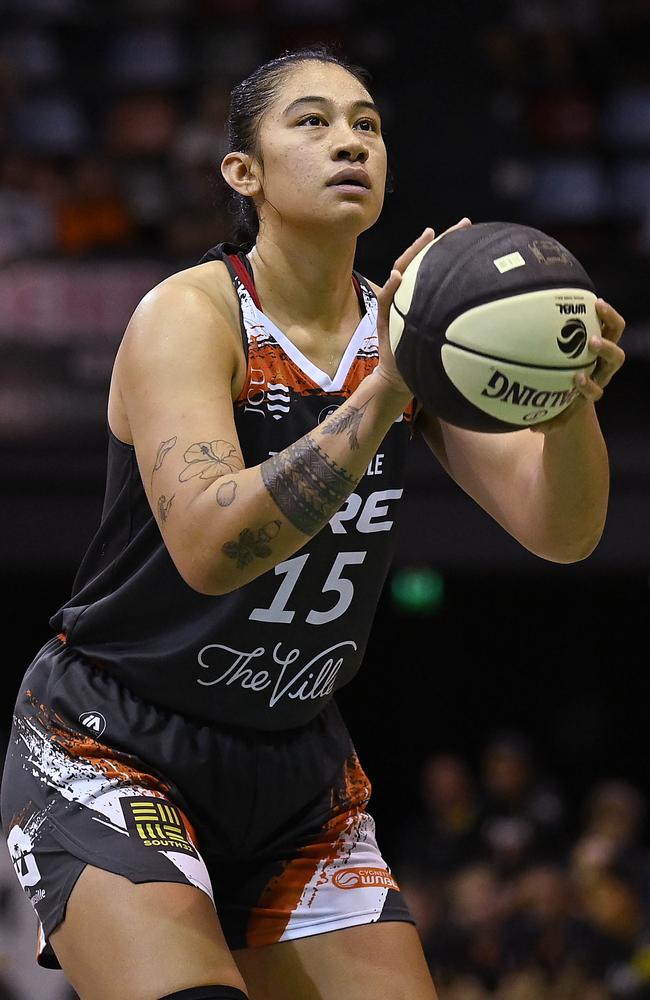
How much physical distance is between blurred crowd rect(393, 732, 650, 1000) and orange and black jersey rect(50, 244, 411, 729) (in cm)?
436

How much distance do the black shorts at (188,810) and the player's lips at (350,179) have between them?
3.53ft

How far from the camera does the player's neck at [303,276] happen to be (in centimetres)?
300

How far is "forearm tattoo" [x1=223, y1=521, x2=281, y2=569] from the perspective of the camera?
2.44 metres

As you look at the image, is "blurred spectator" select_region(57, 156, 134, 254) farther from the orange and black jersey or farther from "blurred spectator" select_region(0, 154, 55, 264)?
the orange and black jersey

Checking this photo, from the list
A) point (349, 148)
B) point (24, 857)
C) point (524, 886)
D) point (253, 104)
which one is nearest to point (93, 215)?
point (524, 886)

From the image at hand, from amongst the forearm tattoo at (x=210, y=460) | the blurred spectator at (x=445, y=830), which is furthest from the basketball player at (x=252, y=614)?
the blurred spectator at (x=445, y=830)

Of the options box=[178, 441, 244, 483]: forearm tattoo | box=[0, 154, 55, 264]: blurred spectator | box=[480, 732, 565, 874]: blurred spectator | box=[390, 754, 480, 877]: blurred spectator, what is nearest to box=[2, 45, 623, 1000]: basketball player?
box=[178, 441, 244, 483]: forearm tattoo

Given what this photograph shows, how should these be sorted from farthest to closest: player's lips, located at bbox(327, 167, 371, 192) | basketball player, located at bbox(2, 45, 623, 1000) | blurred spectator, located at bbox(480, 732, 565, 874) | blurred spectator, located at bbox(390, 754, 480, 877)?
blurred spectator, located at bbox(390, 754, 480, 877) → blurred spectator, located at bbox(480, 732, 565, 874) → player's lips, located at bbox(327, 167, 371, 192) → basketball player, located at bbox(2, 45, 623, 1000)

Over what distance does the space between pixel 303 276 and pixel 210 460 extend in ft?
2.21

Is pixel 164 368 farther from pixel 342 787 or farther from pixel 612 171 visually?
pixel 612 171

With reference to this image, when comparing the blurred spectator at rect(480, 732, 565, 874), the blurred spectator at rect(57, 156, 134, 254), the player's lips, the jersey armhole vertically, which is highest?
the player's lips

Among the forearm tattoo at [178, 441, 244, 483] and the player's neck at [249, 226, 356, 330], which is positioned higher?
the player's neck at [249, 226, 356, 330]

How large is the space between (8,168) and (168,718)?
22.4 ft

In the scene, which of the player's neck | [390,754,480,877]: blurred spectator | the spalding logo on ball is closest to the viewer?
the spalding logo on ball
